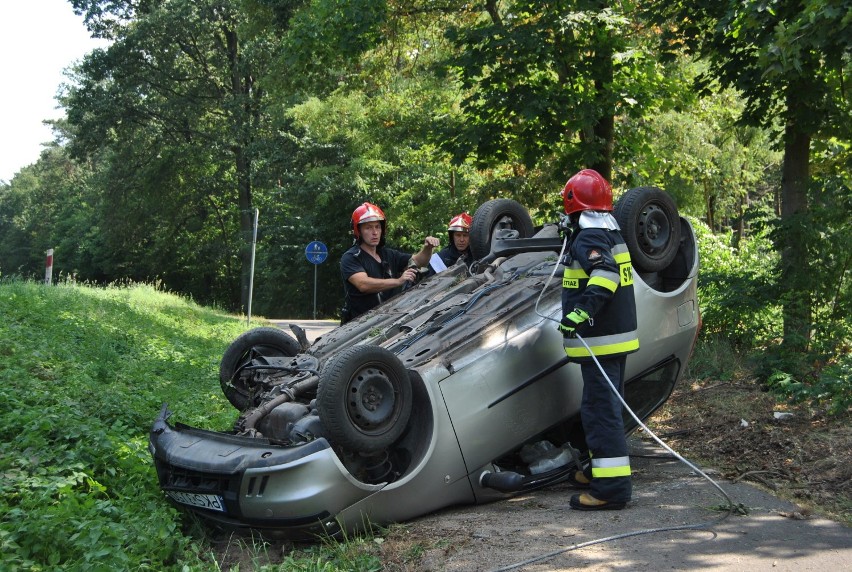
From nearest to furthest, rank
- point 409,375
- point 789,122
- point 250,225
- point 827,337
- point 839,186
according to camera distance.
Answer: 1. point 409,375
2. point 827,337
3. point 839,186
4. point 789,122
5. point 250,225

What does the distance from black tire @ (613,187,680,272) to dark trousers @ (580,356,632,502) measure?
995mm

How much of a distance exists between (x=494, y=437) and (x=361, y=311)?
2.55 metres

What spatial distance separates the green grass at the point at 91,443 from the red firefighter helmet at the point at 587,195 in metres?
2.56

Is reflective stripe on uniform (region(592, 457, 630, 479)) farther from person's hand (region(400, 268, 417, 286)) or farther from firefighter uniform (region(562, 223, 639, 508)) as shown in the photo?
person's hand (region(400, 268, 417, 286))

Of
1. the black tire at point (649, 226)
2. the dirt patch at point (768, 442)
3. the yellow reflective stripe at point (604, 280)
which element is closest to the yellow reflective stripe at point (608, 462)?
the yellow reflective stripe at point (604, 280)

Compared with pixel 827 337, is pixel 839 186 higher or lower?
higher

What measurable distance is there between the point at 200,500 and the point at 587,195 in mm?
2999

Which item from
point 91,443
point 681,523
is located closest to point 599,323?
point 681,523

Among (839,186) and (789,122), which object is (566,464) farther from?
(789,122)

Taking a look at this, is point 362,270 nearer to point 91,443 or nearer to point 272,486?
point 91,443

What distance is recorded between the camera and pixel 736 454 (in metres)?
6.54

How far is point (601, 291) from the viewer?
200 inches

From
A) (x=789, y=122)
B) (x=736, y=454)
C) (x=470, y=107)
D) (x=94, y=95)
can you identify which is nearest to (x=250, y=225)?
(x=94, y=95)

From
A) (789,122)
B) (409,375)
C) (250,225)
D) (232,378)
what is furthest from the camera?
(250,225)
